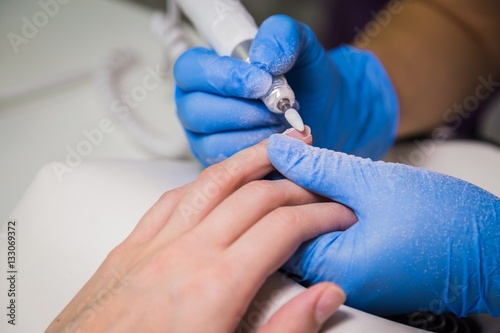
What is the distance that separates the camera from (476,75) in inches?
43.1

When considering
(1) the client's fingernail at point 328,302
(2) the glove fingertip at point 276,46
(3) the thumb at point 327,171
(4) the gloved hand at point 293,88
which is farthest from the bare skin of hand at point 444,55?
(1) the client's fingernail at point 328,302

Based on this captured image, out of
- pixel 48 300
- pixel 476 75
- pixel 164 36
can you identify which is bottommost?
pixel 48 300

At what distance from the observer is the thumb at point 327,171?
539mm

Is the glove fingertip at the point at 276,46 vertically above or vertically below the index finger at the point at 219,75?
above

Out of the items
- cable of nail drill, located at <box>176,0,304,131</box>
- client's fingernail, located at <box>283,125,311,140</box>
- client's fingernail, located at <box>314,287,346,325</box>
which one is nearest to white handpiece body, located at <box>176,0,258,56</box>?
cable of nail drill, located at <box>176,0,304,131</box>

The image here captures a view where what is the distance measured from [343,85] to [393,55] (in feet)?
0.85

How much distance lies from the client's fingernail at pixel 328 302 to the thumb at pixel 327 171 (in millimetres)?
115

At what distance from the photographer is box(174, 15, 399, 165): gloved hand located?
0.64m

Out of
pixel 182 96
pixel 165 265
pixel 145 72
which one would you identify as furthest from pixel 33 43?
pixel 165 265

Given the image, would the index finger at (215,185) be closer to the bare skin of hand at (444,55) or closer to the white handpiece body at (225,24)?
the white handpiece body at (225,24)

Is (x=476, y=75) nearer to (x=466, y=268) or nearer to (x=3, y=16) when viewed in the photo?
(x=466, y=268)

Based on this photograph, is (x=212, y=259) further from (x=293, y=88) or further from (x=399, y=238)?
(x=293, y=88)

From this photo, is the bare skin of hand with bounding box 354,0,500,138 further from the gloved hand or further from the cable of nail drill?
the cable of nail drill

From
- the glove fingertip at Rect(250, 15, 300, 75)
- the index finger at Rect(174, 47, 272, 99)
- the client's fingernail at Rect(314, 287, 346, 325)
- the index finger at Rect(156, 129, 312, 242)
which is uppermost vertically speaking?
the glove fingertip at Rect(250, 15, 300, 75)
